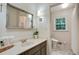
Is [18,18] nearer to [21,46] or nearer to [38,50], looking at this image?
[21,46]

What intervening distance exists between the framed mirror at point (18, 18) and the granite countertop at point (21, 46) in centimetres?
22

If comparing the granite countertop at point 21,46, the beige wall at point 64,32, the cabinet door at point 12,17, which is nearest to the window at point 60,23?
the beige wall at point 64,32

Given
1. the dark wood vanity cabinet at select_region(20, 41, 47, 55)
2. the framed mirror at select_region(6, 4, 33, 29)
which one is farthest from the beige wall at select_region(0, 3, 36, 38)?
the dark wood vanity cabinet at select_region(20, 41, 47, 55)

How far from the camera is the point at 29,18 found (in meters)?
1.81

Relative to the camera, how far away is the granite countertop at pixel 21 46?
161cm

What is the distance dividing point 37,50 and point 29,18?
48 centimetres

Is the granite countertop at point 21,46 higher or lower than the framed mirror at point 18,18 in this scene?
lower

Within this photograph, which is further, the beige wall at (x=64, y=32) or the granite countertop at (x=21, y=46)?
the beige wall at (x=64, y=32)

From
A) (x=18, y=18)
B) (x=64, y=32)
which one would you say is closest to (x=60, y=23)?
(x=64, y=32)

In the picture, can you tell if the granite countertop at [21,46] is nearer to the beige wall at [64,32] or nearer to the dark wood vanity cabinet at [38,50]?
the dark wood vanity cabinet at [38,50]

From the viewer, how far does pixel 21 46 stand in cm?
173

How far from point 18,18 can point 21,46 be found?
0.41m
